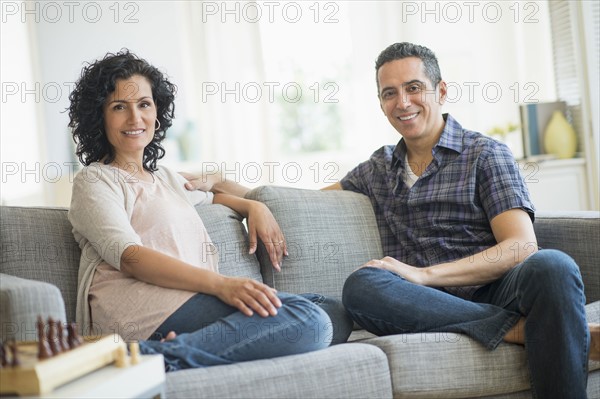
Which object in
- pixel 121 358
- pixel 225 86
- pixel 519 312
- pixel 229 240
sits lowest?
pixel 519 312

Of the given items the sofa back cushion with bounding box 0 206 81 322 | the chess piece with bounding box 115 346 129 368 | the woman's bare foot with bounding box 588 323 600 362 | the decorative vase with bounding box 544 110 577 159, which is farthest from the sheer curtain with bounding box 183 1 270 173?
the chess piece with bounding box 115 346 129 368

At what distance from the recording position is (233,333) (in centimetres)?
191

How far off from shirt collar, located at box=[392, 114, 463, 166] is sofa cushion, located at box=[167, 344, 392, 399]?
0.78 m

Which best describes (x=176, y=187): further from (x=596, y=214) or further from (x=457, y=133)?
(x=596, y=214)

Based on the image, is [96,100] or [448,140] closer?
[96,100]

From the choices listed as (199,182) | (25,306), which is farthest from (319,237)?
(25,306)

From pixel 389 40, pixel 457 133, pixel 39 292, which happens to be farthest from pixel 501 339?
pixel 389 40

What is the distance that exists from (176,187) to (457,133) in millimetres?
914

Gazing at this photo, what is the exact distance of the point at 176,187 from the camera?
7.70ft

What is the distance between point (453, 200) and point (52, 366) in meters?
1.44

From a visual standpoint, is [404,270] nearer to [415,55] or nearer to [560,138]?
[415,55]

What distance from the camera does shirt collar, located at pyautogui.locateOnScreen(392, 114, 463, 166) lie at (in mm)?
2469

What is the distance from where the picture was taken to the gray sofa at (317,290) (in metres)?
1.77

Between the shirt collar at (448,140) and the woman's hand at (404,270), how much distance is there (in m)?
0.44
